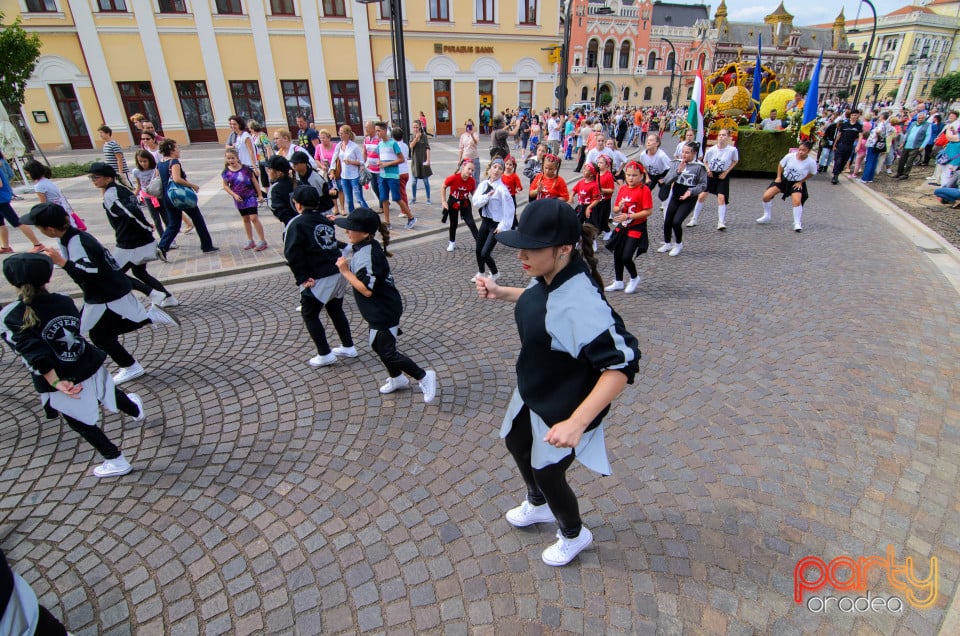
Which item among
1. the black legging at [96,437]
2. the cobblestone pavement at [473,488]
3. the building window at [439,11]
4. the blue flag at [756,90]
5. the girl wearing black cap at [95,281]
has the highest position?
the building window at [439,11]

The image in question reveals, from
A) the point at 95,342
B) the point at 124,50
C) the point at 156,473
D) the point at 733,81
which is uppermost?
the point at 124,50

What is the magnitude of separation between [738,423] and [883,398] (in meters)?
1.51

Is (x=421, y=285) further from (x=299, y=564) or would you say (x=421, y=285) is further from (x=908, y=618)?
(x=908, y=618)

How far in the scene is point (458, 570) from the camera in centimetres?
284

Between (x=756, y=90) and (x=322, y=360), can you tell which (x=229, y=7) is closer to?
(x=756, y=90)

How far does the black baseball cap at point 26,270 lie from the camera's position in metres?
2.98

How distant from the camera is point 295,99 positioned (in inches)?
1080

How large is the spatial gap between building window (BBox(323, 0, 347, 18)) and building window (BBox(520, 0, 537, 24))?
11.2m

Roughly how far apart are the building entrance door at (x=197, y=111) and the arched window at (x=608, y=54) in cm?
5660

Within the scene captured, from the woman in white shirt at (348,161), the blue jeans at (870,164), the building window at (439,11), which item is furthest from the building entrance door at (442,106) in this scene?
the blue jeans at (870,164)

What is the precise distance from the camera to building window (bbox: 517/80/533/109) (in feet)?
107

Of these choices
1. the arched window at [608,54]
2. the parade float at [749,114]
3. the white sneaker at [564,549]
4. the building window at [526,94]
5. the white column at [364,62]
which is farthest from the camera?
the arched window at [608,54]

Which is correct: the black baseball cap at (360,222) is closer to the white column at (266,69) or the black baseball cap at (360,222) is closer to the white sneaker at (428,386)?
the white sneaker at (428,386)

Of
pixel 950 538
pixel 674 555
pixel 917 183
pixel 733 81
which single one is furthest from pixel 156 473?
pixel 733 81
